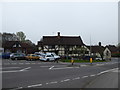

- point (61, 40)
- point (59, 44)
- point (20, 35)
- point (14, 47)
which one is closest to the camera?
point (59, 44)

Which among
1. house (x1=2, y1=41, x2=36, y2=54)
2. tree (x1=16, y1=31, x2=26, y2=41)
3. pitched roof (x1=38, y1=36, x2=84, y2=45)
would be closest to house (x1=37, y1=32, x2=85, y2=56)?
pitched roof (x1=38, y1=36, x2=84, y2=45)

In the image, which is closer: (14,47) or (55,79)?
(55,79)

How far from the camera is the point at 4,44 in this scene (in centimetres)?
7794

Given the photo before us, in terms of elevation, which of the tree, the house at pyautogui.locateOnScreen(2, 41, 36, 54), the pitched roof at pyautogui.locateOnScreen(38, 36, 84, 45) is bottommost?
the house at pyautogui.locateOnScreen(2, 41, 36, 54)

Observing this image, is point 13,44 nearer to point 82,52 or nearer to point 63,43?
point 63,43

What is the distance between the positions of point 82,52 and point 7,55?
19037 millimetres

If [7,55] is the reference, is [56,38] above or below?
above

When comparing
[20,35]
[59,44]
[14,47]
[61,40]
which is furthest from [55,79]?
[20,35]

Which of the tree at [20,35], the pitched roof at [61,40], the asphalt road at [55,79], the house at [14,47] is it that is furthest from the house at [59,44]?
the asphalt road at [55,79]

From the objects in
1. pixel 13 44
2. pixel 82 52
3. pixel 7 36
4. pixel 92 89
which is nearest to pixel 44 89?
pixel 92 89

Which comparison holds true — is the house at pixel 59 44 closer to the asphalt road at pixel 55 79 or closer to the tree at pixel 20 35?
the tree at pixel 20 35

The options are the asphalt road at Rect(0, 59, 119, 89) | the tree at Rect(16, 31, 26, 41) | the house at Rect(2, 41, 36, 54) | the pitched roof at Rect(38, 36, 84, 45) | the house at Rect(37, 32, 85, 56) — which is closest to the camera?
the asphalt road at Rect(0, 59, 119, 89)

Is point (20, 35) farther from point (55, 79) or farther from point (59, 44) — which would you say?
point (55, 79)

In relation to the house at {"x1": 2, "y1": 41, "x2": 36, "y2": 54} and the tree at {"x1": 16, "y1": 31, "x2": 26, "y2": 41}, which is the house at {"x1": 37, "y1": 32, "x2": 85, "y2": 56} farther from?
the tree at {"x1": 16, "y1": 31, "x2": 26, "y2": 41}
